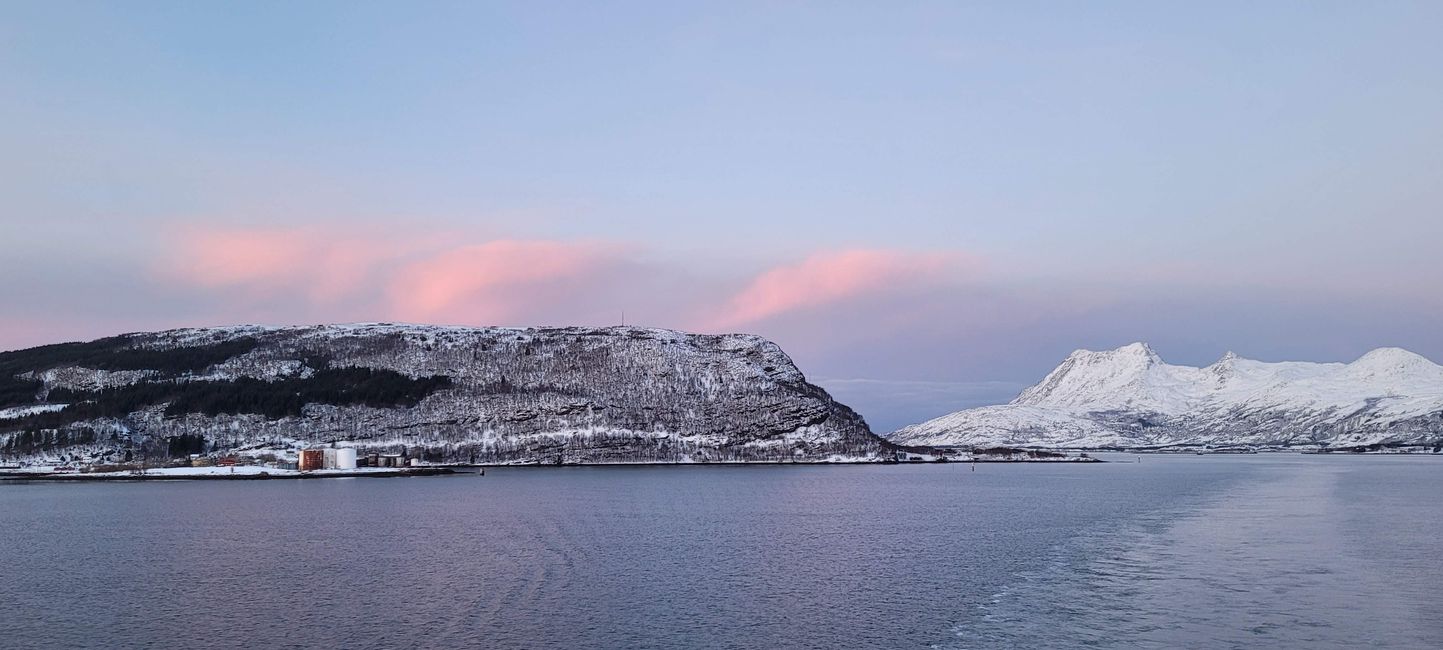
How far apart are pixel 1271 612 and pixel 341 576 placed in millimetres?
45737

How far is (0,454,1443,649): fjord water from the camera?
4134 centimetres

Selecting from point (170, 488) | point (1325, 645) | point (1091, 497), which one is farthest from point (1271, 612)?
point (170, 488)

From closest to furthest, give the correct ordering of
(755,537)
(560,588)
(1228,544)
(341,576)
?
(560,588) → (341,576) → (1228,544) → (755,537)

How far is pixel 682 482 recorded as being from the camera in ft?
581

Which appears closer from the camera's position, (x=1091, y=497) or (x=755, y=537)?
(x=755, y=537)

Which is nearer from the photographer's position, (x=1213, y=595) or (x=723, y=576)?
(x=1213, y=595)

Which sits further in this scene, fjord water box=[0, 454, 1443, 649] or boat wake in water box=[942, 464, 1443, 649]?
fjord water box=[0, 454, 1443, 649]

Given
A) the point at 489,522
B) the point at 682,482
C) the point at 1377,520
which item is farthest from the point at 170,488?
the point at 1377,520

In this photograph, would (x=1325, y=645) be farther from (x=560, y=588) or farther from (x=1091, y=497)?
(x=1091, y=497)

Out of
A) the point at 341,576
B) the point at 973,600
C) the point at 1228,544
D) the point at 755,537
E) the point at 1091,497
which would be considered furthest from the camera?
the point at 1091,497

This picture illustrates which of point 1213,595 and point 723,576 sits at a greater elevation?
point 723,576

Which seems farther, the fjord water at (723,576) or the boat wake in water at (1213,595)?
the fjord water at (723,576)

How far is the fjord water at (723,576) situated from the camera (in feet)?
136

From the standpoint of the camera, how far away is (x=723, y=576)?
57.5m
